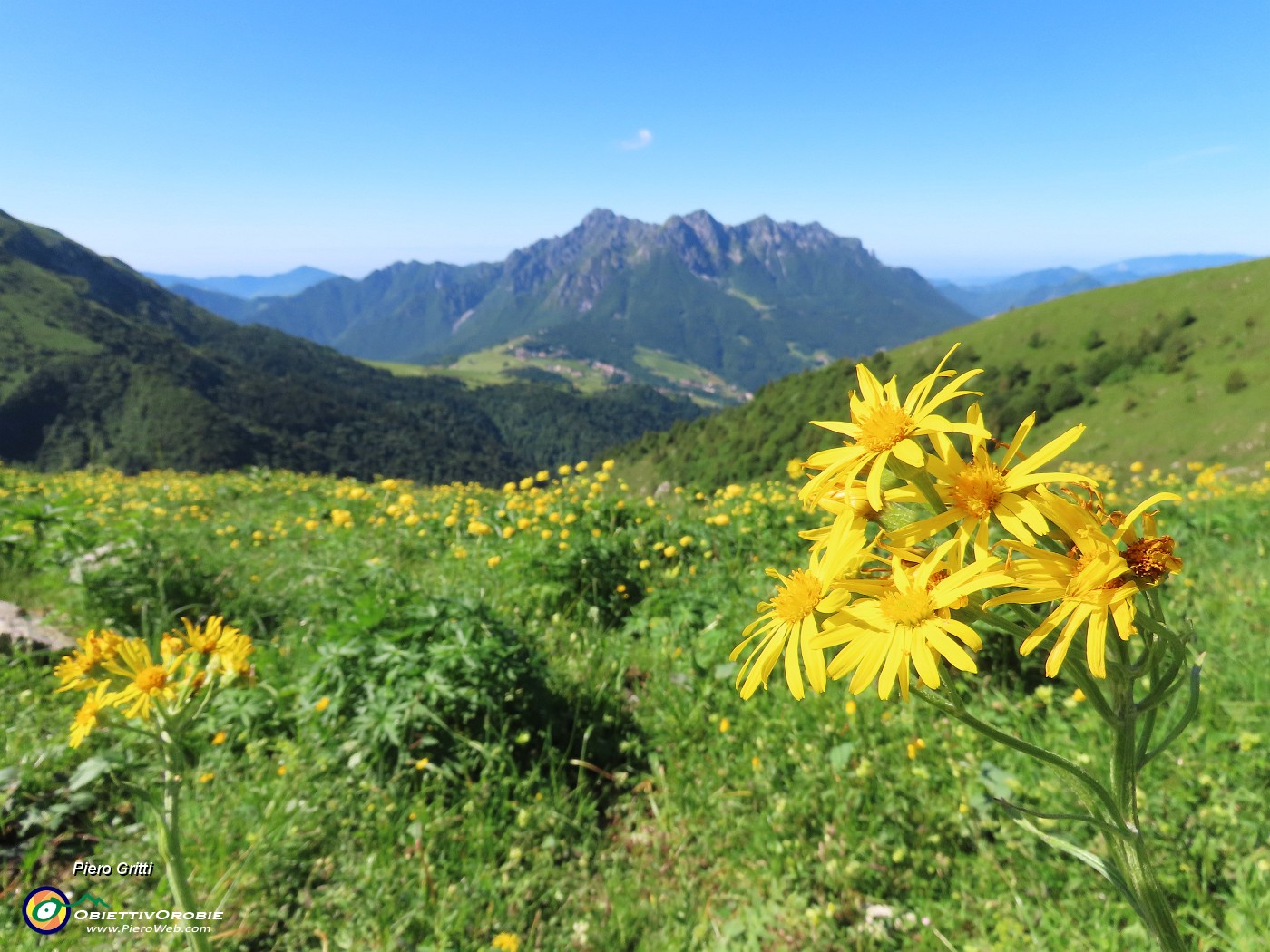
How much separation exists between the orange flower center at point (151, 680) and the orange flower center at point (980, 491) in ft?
9.02

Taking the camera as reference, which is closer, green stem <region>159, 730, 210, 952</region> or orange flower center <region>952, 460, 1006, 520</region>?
orange flower center <region>952, 460, 1006, 520</region>

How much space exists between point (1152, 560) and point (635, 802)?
3.35 metres

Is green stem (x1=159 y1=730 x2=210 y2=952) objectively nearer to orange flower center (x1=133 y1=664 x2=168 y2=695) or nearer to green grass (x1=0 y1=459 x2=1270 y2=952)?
orange flower center (x1=133 y1=664 x2=168 y2=695)

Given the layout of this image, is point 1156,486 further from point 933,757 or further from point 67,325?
point 67,325

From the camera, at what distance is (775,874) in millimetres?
3020

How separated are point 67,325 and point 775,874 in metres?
205

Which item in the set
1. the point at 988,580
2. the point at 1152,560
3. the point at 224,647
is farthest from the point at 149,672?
the point at 1152,560

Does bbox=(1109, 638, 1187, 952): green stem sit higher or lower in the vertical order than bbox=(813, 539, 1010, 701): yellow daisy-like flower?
lower

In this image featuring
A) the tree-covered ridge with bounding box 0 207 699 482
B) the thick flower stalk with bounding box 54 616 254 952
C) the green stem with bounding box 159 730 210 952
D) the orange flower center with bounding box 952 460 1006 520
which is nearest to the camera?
the orange flower center with bounding box 952 460 1006 520

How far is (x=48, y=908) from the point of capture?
2.75 meters

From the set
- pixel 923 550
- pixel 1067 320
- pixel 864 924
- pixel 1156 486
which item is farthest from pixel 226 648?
pixel 1067 320

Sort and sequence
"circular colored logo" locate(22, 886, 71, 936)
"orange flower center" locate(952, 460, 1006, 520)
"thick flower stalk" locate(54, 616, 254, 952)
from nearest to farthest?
1. "orange flower center" locate(952, 460, 1006, 520)
2. "thick flower stalk" locate(54, 616, 254, 952)
3. "circular colored logo" locate(22, 886, 71, 936)

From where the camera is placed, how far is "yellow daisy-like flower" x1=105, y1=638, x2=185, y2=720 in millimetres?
2277

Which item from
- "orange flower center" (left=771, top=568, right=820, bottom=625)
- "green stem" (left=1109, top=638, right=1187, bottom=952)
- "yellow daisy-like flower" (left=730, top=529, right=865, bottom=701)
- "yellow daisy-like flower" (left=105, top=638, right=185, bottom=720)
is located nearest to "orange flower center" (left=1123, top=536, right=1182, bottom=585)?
"green stem" (left=1109, top=638, right=1187, bottom=952)
